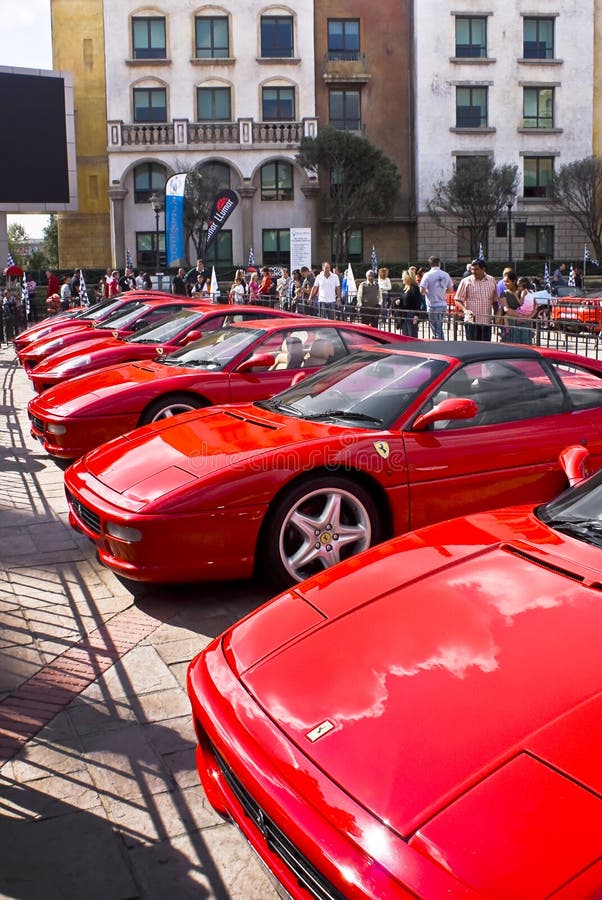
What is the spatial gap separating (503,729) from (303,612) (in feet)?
3.19

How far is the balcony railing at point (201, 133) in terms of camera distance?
4925cm

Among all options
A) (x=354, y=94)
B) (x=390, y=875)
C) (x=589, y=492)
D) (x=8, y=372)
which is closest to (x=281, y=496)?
(x=589, y=492)

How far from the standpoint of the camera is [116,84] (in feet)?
162

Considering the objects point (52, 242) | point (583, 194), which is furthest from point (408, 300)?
point (52, 242)

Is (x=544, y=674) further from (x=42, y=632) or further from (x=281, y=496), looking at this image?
(x=42, y=632)

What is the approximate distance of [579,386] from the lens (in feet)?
20.3

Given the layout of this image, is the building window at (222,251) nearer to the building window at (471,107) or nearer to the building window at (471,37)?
the building window at (471,107)

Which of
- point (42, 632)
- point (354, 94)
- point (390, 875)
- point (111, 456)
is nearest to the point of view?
point (390, 875)

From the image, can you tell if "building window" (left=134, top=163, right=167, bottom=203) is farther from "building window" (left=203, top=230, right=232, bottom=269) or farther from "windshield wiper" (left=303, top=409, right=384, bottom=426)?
"windshield wiper" (left=303, top=409, right=384, bottom=426)

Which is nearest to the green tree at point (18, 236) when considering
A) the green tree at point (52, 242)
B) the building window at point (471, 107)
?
the green tree at point (52, 242)

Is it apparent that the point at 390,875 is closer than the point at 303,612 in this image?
Yes

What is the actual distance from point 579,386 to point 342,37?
50.3 m

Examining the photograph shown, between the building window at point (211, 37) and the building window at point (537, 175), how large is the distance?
17.4m

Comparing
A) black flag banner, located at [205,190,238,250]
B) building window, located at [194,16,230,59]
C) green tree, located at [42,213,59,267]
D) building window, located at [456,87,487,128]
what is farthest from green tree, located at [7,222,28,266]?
black flag banner, located at [205,190,238,250]
